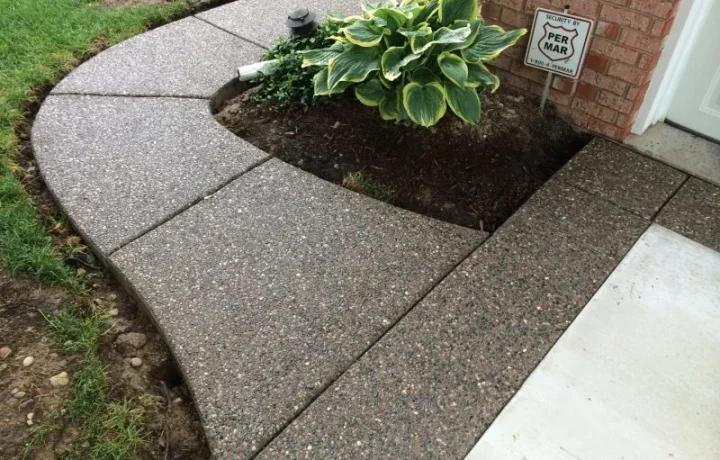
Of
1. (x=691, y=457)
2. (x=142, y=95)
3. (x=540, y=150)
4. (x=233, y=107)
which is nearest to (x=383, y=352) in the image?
(x=691, y=457)

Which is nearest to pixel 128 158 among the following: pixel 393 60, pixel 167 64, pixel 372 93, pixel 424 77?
pixel 167 64

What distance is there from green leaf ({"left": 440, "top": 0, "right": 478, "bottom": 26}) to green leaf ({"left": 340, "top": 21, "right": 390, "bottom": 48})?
0.92 feet

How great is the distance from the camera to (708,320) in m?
1.86

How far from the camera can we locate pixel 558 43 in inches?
97.3

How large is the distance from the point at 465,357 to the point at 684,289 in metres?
0.85

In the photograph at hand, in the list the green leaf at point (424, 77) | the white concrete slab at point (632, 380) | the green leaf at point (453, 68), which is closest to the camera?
the white concrete slab at point (632, 380)

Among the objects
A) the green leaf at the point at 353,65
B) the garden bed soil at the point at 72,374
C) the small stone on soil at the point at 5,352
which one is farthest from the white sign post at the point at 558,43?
the small stone on soil at the point at 5,352

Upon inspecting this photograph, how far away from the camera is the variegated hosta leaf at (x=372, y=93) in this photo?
2.44 m

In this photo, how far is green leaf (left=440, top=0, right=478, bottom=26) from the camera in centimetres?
238

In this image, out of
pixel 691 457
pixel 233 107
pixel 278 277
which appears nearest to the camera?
pixel 691 457

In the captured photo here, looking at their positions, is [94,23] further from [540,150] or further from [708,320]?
[708,320]

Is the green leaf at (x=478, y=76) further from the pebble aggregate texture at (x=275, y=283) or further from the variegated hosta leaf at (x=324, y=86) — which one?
the pebble aggregate texture at (x=275, y=283)

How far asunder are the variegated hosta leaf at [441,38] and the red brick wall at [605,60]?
0.56 meters

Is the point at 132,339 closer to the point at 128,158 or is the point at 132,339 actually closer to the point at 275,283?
the point at 275,283
